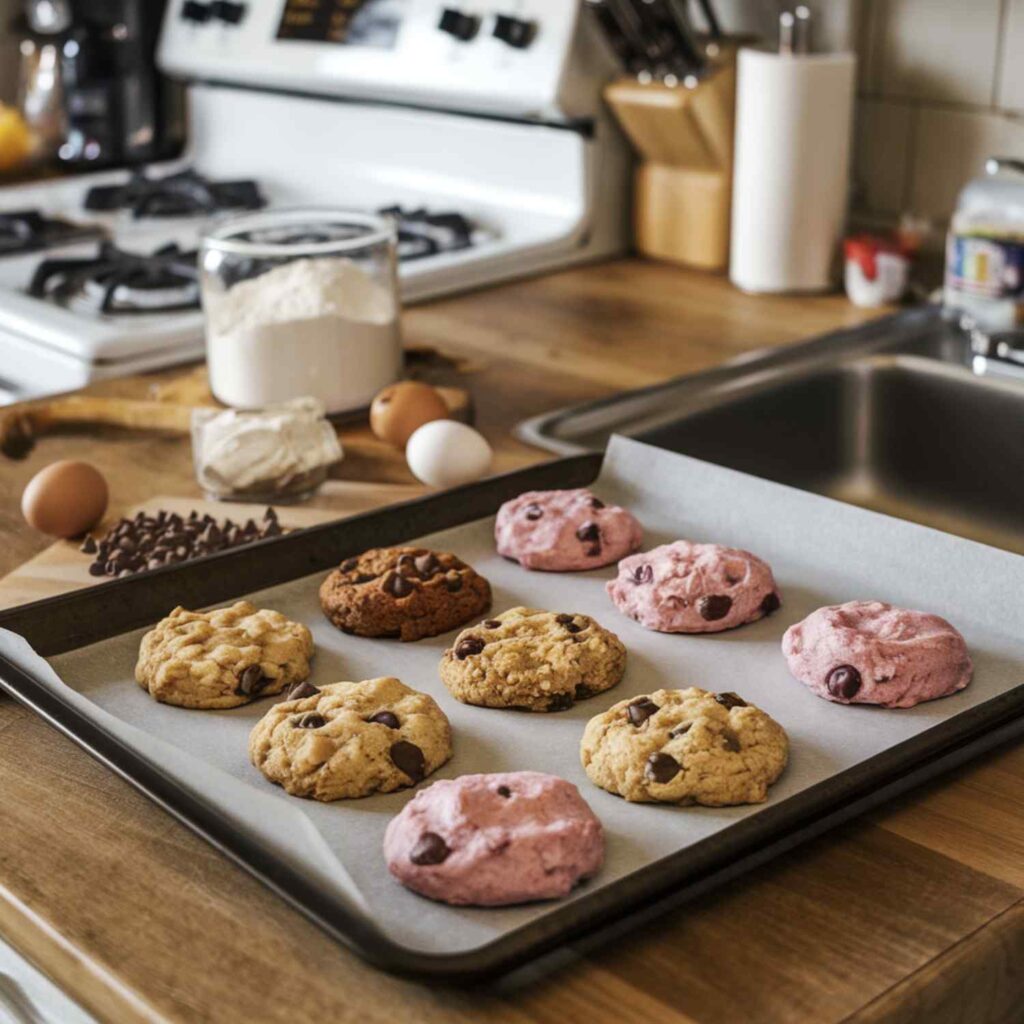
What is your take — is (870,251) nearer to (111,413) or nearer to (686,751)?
(111,413)

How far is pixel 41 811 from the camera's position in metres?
0.78

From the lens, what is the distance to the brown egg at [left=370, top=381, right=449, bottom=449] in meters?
1.31

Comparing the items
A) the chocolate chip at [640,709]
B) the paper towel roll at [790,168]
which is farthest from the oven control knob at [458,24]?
the chocolate chip at [640,709]

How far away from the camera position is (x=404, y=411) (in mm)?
1311

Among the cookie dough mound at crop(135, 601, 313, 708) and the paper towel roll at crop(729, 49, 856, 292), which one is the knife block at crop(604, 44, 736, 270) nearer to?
the paper towel roll at crop(729, 49, 856, 292)

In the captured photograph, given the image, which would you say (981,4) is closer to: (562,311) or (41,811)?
(562,311)

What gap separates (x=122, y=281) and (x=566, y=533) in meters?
0.83

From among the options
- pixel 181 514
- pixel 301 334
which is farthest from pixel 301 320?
pixel 181 514

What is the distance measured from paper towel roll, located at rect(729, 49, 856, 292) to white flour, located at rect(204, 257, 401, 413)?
55cm

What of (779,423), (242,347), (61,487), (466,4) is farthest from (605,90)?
(61,487)

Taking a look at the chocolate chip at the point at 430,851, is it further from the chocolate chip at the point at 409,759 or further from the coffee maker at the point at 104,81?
the coffee maker at the point at 104,81

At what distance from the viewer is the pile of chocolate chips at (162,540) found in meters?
1.08

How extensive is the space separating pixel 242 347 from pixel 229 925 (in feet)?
2.51

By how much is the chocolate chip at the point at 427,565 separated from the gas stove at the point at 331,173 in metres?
0.63
